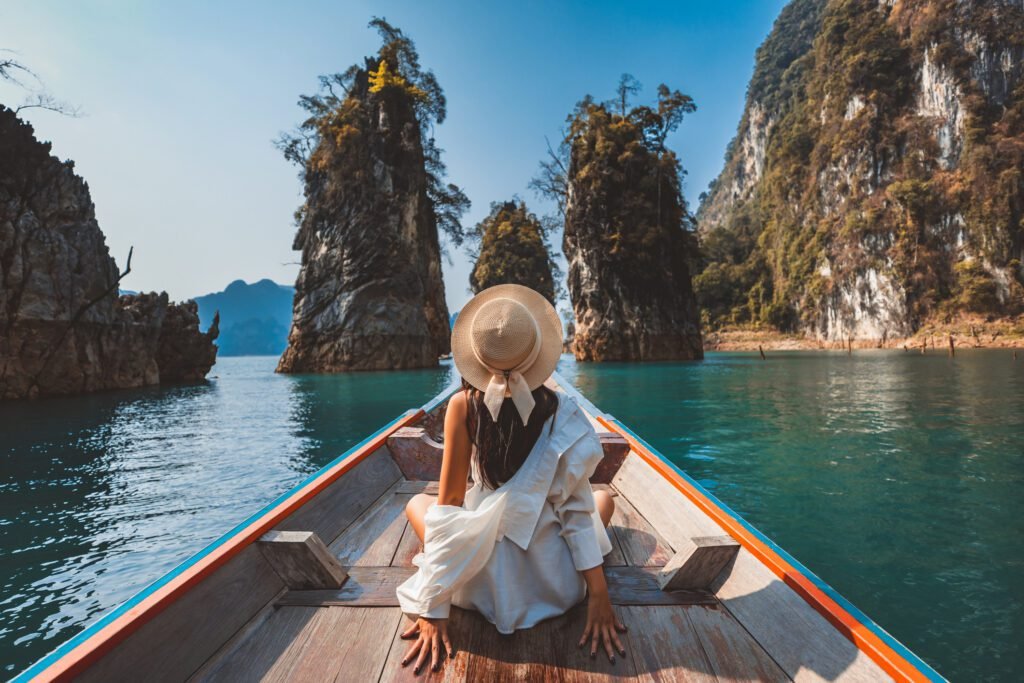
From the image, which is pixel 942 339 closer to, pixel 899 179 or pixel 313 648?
pixel 899 179

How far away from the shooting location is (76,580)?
3.78 metres

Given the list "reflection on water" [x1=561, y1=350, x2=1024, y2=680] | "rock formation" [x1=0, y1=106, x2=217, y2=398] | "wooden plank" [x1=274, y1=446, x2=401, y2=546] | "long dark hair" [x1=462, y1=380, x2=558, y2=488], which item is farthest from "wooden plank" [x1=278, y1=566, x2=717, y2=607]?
"rock formation" [x1=0, y1=106, x2=217, y2=398]

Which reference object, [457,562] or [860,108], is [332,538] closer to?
[457,562]

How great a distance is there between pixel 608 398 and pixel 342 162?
23.2 m

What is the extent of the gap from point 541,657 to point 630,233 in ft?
106

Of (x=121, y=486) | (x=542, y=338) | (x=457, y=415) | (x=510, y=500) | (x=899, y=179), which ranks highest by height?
(x=899, y=179)

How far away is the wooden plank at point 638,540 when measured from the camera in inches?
92.7

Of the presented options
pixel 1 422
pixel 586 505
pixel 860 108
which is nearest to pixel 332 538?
pixel 586 505

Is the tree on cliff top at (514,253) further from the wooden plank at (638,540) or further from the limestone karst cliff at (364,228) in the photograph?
the wooden plank at (638,540)

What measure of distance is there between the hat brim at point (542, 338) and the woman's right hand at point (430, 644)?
2.68ft

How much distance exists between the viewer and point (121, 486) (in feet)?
20.5

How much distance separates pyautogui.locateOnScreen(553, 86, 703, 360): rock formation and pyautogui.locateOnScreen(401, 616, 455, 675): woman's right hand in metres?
31.5

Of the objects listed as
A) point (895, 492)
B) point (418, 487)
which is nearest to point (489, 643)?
point (418, 487)

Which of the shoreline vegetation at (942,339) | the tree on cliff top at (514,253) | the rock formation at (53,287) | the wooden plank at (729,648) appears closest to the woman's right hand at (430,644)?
the wooden plank at (729,648)
